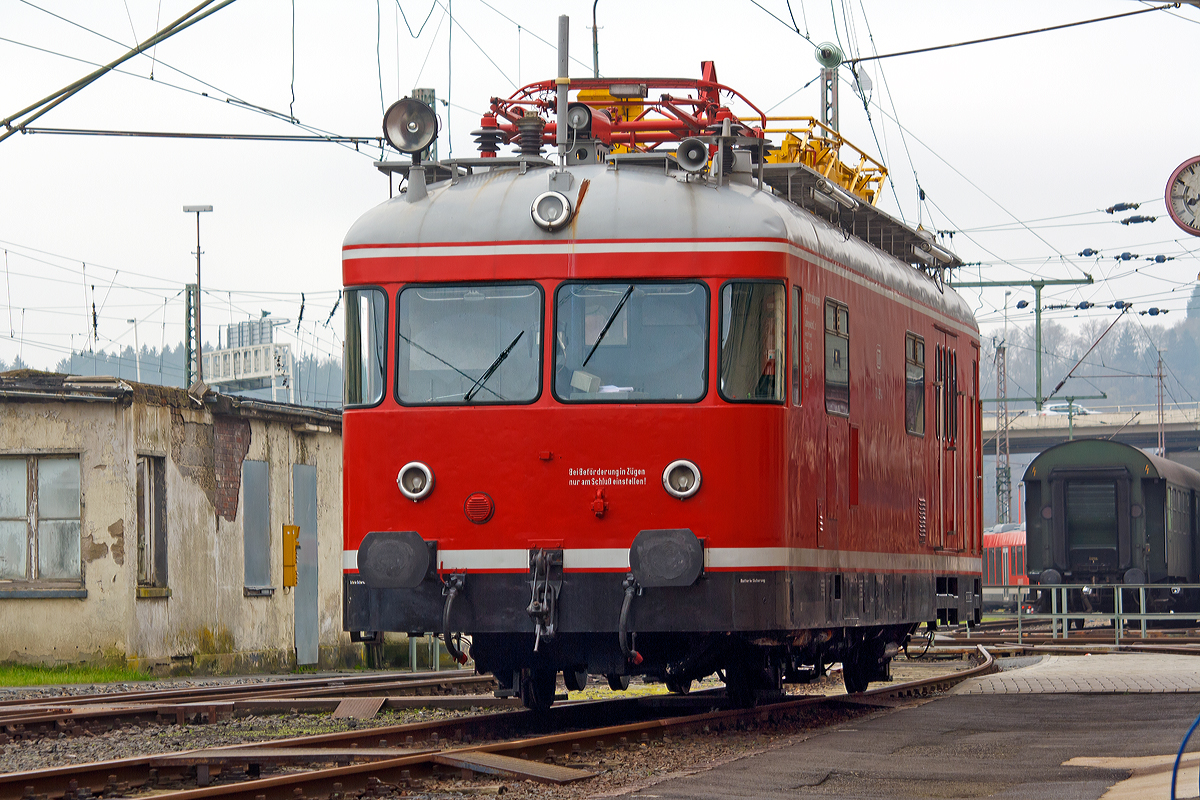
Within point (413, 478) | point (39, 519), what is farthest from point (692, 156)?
point (39, 519)

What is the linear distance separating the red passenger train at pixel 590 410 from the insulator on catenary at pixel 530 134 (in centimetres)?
27

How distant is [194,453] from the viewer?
22.0 m

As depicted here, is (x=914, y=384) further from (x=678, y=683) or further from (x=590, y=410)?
(x=590, y=410)

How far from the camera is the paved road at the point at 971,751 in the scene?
327 inches

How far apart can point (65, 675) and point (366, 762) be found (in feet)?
39.9

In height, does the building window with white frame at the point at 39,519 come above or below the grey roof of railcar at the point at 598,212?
below

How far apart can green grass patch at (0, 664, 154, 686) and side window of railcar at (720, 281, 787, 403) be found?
11633 millimetres

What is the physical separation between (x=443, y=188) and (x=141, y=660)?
11179 millimetres

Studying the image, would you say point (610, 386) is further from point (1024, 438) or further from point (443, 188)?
point (1024, 438)

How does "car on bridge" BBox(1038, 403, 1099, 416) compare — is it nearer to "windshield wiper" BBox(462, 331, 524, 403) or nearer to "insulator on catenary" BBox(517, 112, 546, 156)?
"insulator on catenary" BBox(517, 112, 546, 156)

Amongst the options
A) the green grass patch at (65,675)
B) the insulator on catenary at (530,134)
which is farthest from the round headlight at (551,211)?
the green grass patch at (65,675)

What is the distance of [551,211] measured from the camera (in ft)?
35.4

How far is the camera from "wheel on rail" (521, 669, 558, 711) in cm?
1188

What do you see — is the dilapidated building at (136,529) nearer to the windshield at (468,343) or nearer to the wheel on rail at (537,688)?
the wheel on rail at (537,688)
